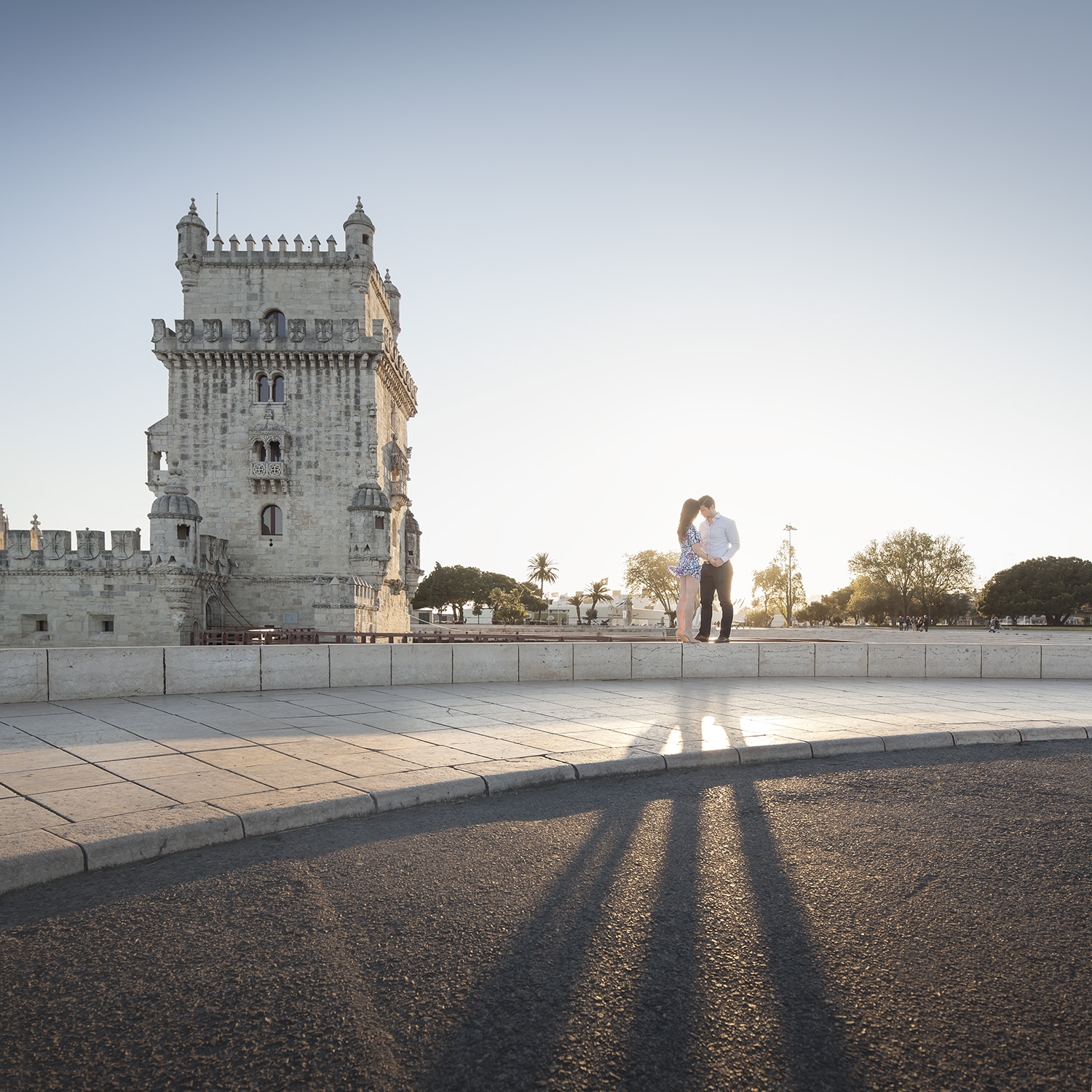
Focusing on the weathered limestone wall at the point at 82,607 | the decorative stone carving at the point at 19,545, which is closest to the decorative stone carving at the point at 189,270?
the decorative stone carving at the point at 19,545

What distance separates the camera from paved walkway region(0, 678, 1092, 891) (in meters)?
4.46

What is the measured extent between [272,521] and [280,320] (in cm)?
899

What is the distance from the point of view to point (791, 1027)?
2467 millimetres

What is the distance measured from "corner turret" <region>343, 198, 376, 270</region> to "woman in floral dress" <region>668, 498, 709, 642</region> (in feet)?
88.1

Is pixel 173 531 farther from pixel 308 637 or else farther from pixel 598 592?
pixel 598 592

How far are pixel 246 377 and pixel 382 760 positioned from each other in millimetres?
30594

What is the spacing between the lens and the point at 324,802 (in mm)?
4738

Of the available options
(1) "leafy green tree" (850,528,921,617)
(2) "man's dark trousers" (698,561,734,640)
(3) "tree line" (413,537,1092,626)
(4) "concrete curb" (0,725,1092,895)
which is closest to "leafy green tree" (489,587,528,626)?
(3) "tree line" (413,537,1092,626)

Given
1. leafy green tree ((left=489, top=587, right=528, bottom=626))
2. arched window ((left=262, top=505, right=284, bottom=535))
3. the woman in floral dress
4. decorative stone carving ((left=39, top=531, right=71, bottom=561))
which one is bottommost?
leafy green tree ((left=489, top=587, right=528, bottom=626))

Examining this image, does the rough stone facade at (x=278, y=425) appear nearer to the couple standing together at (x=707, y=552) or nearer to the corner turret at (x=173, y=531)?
the corner turret at (x=173, y=531)

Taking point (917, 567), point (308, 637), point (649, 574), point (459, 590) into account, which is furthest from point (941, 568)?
point (308, 637)

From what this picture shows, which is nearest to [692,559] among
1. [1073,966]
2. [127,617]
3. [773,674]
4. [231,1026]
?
[773,674]

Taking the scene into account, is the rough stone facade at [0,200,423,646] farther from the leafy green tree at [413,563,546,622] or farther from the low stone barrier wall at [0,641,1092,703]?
the leafy green tree at [413,563,546,622]

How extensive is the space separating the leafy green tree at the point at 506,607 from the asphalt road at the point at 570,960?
200ft
